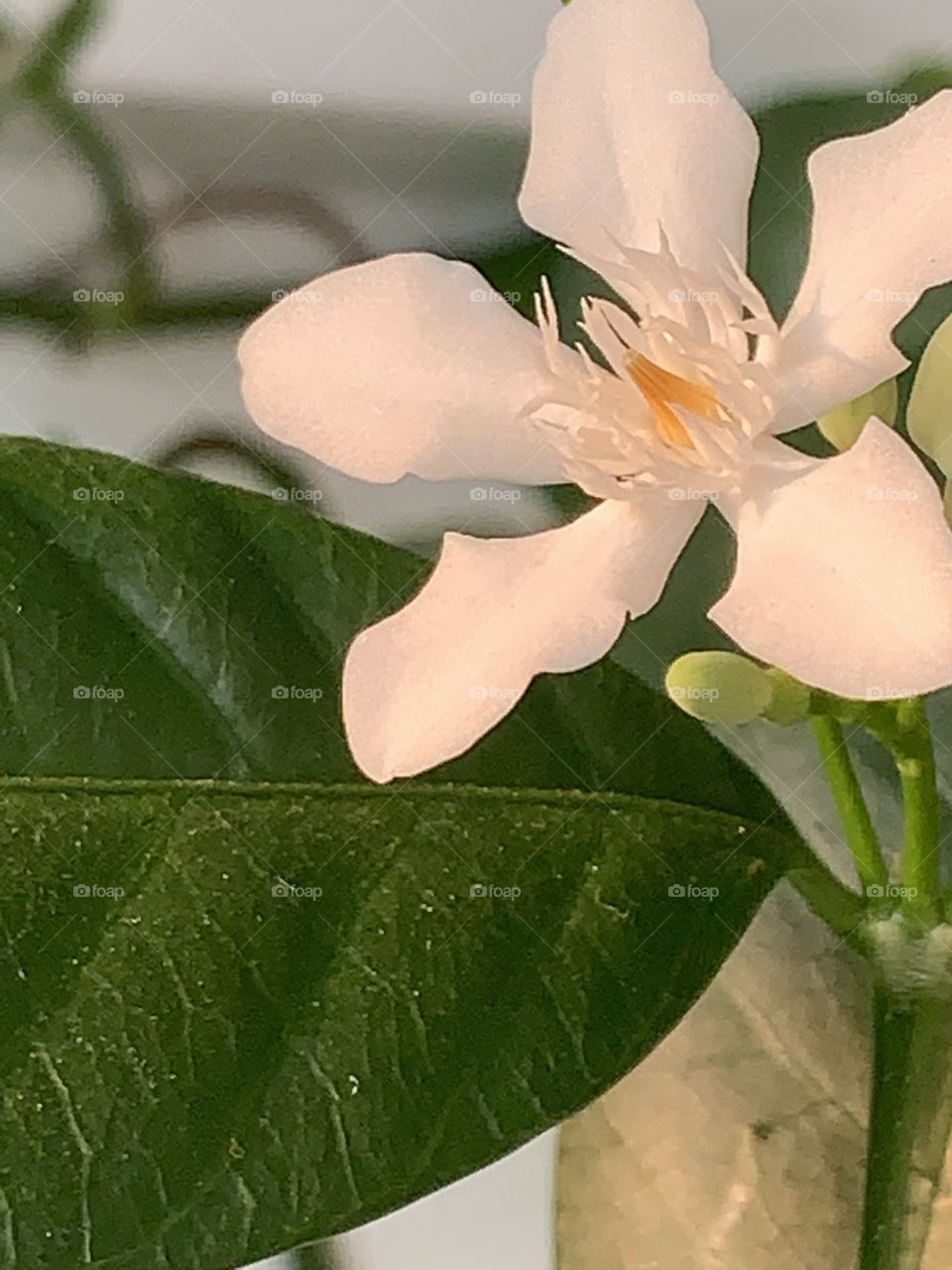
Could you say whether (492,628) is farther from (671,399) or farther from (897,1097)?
(897,1097)

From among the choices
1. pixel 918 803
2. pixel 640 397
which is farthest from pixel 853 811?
pixel 640 397

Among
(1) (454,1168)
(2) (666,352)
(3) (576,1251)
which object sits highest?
(2) (666,352)

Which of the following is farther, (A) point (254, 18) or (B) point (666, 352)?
(A) point (254, 18)

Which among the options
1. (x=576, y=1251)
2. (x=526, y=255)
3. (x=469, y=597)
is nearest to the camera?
(x=469, y=597)

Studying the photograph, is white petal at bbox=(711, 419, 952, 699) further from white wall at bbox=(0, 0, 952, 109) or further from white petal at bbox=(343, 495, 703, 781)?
white wall at bbox=(0, 0, 952, 109)

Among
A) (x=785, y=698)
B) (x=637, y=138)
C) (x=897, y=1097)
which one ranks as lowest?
(x=897, y=1097)

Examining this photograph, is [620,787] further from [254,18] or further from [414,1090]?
[254,18]

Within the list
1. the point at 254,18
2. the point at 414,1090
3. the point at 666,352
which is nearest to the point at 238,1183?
the point at 414,1090

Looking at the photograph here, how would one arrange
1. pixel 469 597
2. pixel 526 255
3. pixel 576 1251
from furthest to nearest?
1. pixel 526 255
2. pixel 576 1251
3. pixel 469 597
